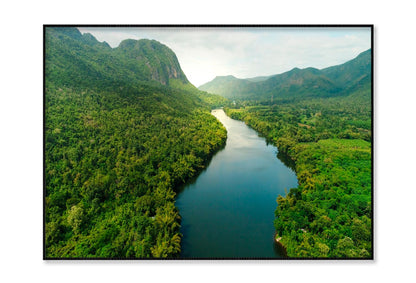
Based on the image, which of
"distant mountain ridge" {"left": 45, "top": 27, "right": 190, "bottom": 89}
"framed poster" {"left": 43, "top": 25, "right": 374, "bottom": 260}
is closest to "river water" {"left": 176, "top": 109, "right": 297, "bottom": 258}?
"framed poster" {"left": 43, "top": 25, "right": 374, "bottom": 260}

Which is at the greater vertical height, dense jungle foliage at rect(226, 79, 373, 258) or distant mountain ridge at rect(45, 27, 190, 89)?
distant mountain ridge at rect(45, 27, 190, 89)

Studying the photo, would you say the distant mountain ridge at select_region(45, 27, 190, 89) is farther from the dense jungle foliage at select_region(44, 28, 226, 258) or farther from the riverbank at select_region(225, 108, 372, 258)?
the riverbank at select_region(225, 108, 372, 258)

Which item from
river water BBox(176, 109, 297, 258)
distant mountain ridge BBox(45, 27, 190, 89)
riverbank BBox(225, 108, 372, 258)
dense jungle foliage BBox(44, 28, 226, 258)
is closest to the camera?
riverbank BBox(225, 108, 372, 258)

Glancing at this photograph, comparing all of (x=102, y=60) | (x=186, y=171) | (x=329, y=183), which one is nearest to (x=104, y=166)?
(x=186, y=171)

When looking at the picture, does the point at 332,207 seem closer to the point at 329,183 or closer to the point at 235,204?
the point at 329,183

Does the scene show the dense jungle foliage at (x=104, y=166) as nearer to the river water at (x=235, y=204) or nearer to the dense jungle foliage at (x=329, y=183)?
the river water at (x=235, y=204)

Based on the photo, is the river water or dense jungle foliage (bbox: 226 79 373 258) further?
the river water
